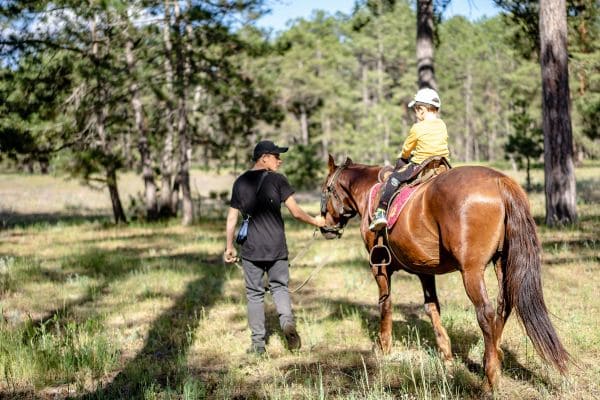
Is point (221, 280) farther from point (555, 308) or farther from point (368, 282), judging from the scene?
point (555, 308)

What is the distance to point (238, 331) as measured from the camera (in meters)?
6.76

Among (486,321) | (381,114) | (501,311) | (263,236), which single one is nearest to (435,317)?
(501,311)

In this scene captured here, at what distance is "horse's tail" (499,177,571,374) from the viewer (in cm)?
418

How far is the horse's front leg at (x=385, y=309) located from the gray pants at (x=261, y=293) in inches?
37.0

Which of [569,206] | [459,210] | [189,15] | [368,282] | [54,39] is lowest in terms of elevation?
[368,282]

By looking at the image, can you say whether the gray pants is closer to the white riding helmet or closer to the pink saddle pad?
the pink saddle pad

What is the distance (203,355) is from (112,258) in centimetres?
624

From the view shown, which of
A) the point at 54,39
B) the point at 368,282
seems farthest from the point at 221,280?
the point at 54,39

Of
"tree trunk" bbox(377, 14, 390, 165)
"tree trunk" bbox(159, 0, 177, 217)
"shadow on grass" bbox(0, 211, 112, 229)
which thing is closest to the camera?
"tree trunk" bbox(159, 0, 177, 217)

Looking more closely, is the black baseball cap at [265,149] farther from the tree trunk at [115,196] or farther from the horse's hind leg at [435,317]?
the tree trunk at [115,196]

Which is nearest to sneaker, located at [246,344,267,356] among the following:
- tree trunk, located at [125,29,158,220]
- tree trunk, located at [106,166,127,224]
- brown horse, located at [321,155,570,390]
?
brown horse, located at [321,155,570,390]

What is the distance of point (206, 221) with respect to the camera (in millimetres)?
18281

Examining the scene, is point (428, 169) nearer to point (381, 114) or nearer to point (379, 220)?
point (379, 220)

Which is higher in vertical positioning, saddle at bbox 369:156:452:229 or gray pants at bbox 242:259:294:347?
saddle at bbox 369:156:452:229
